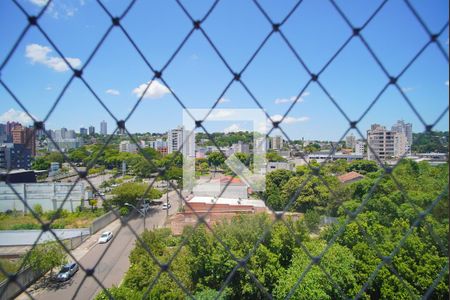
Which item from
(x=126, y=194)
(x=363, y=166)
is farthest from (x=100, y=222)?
(x=363, y=166)

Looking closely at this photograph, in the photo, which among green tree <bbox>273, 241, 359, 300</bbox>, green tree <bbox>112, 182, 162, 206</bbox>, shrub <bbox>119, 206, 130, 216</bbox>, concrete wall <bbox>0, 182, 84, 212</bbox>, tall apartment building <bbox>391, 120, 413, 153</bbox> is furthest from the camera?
green tree <bbox>112, 182, 162, 206</bbox>

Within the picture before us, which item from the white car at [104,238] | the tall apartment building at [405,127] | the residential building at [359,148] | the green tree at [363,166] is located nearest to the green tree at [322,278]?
the tall apartment building at [405,127]

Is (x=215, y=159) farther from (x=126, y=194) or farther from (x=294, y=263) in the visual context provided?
(x=294, y=263)

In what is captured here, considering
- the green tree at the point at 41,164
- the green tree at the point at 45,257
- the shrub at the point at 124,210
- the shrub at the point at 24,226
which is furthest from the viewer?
the green tree at the point at 41,164

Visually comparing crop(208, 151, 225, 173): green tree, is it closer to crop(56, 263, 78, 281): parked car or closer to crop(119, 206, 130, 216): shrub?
crop(119, 206, 130, 216): shrub

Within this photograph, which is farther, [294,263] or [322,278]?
[294,263]

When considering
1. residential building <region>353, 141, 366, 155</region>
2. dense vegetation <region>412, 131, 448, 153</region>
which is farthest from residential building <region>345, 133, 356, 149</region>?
dense vegetation <region>412, 131, 448, 153</region>

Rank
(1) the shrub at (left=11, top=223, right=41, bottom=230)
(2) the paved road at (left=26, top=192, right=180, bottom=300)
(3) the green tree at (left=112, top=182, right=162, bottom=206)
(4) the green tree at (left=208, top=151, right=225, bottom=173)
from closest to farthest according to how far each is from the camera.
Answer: (2) the paved road at (left=26, top=192, right=180, bottom=300)
(1) the shrub at (left=11, top=223, right=41, bottom=230)
(3) the green tree at (left=112, top=182, right=162, bottom=206)
(4) the green tree at (left=208, top=151, right=225, bottom=173)

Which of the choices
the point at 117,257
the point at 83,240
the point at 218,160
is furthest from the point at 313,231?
the point at 218,160

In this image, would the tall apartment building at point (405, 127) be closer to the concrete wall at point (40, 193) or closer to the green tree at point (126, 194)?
the green tree at point (126, 194)

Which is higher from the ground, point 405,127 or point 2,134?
point 2,134

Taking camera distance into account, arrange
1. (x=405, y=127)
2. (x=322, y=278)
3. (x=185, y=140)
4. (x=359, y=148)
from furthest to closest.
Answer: (x=359, y=148)
(x=405, y=127)
(x=322, y=278)
(x=185, y=140)

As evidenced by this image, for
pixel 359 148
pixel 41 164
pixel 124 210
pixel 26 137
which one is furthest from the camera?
pixel 359 148

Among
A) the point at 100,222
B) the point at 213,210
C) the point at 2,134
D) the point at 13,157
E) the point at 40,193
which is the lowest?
the point at 100,222
